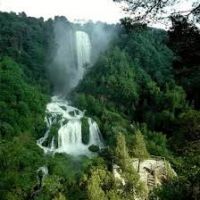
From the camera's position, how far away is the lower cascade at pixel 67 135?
55875 mm

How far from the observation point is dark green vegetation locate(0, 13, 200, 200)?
45.2 ft

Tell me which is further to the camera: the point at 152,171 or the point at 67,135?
the point at 67,135

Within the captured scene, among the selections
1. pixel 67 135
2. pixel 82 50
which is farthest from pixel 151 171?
pixel 82 50

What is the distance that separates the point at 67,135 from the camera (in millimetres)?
58312

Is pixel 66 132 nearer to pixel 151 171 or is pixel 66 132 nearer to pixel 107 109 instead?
pixel 107 109

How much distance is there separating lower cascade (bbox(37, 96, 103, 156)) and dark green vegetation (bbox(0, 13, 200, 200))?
72 cm

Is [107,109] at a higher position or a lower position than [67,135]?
higher

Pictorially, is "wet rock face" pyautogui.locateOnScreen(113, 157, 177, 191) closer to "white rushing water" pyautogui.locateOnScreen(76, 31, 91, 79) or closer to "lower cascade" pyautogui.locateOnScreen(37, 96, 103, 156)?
"lower cascade" pyautogui.locateOnScreen(37, 96, 103, 156)

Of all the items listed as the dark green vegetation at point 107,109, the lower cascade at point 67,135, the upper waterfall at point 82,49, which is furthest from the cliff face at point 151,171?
the upper waterfall at point 82,49

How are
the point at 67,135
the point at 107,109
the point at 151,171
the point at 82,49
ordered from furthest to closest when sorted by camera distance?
the point at 82,49 → the point at 107,109 → the point at 67,135 → the point at 151,171

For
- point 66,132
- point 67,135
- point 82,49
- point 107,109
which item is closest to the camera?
point 67,135

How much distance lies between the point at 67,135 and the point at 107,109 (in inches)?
370

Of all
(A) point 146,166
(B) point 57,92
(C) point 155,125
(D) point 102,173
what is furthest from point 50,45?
(D) point 102,173

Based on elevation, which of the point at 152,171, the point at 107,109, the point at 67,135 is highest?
the point at 107,109
